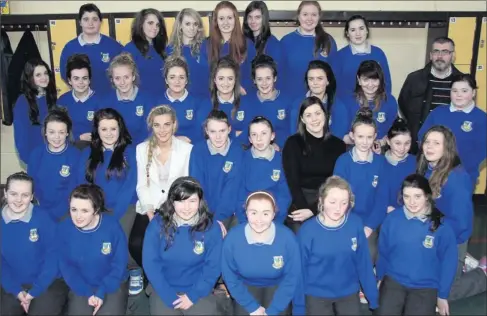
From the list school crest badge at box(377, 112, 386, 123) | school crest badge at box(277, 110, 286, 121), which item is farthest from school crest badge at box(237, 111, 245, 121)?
school crest badge at box(377, 112, 386, 123)

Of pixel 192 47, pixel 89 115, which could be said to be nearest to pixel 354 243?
pixel 192 47

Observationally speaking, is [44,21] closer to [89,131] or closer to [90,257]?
[89,131]

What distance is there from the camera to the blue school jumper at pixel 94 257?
145 inches

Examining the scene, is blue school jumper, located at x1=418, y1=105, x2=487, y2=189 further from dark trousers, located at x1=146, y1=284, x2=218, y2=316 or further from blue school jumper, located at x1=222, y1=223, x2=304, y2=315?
dark trousers, located at x1=146, y1=284, x2=218, y2=316

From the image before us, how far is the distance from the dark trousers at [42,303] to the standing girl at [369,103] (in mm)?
2652

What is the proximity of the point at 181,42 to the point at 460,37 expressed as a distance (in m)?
3.00

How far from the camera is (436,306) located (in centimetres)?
375

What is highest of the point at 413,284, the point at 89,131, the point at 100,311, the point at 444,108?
the point at 444,108

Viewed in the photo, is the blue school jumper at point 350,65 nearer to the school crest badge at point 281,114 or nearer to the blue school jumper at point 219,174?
the school crest badge at point 281,114

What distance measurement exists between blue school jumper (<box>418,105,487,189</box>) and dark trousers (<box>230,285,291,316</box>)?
7.00ft

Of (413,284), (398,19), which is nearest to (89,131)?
(413,284)

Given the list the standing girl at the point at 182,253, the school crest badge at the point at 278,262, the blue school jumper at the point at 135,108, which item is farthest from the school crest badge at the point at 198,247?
the blue school jumper at the point at 135,108

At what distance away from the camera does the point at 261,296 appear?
3623mm

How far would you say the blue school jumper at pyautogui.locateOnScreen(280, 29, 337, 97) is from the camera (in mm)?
5254
